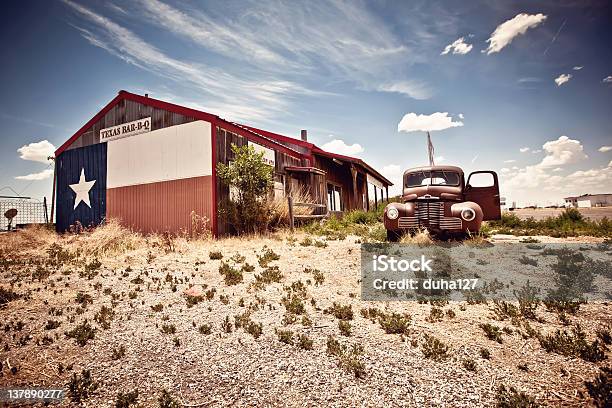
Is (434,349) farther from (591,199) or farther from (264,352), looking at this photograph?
(591,199)

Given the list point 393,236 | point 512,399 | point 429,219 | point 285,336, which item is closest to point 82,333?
point 285,336

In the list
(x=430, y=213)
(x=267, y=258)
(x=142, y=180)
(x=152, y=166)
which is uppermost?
(x=152, y=166)

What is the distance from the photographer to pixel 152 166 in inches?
557

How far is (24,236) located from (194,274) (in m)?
11.0

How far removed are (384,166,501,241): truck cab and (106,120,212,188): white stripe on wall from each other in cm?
729

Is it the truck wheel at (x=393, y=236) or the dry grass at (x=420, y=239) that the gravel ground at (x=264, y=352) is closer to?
the dry grass at (x=420, y=239)

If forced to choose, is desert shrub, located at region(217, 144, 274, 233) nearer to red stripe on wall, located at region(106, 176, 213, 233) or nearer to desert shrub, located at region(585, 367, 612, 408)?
red stripe on wall, located at region(106, 176, 213, 233)

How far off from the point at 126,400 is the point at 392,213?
768 cm

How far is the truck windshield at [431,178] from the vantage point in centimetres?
1047

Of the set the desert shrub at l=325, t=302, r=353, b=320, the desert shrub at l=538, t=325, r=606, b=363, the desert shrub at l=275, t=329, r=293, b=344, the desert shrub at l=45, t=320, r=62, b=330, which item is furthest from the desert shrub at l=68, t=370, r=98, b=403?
the desert shrub at l=538, t=325, r=606, b=363

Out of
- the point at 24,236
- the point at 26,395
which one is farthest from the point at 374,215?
the point at 24,236

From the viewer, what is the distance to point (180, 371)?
4.16 m

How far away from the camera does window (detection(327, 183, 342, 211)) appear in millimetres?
22481

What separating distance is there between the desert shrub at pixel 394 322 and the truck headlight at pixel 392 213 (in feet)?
14.5
